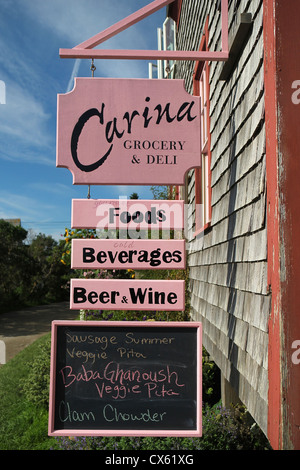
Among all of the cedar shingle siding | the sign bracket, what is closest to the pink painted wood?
the sign bracket

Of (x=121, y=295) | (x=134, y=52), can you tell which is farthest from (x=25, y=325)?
(x=134, y=52)

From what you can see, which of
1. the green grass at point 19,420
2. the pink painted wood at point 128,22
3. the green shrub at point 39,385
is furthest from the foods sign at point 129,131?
the green shrub at point 39,385

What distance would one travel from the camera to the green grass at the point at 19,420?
13.4 ft

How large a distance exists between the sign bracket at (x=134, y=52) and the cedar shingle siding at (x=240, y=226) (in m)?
0.15

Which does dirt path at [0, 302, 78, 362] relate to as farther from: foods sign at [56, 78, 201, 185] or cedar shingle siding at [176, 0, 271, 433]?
foods sign at [56, 78, 201, 185]

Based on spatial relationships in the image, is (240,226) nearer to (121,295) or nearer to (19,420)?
(121,295)

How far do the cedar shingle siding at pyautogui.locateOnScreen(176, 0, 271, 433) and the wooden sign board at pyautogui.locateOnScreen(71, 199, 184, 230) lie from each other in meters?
0.50

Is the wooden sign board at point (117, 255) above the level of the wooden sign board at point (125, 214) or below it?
below

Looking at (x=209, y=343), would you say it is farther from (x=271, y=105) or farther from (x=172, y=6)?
(x=172, y=6)

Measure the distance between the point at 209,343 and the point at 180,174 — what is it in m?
2.07

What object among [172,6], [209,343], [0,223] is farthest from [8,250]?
[209,343]

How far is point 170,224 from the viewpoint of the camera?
263cm

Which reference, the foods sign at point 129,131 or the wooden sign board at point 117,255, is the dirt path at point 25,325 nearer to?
the wooden sign board at point 117,255

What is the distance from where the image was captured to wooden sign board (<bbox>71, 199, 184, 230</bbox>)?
260 cm
